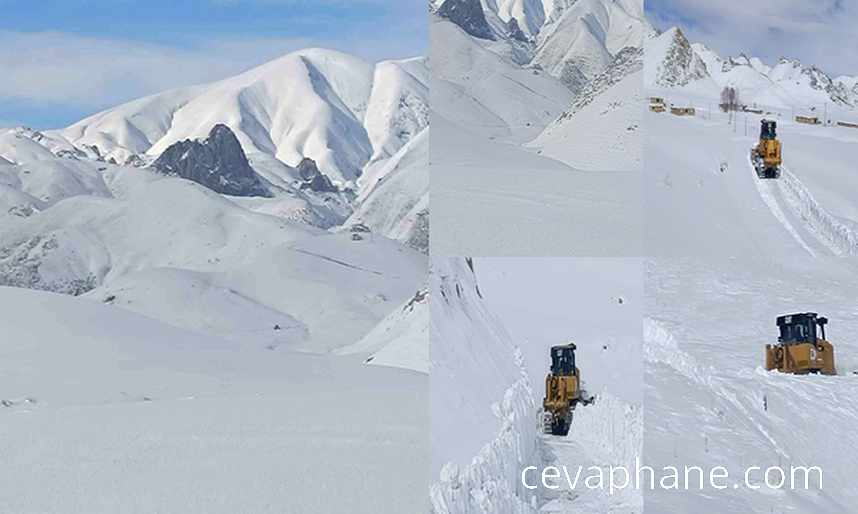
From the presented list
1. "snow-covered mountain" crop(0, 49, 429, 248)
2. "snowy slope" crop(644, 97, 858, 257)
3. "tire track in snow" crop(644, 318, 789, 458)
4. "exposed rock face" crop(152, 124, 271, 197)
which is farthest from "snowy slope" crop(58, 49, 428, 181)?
"tire track in snow" crop(644, 318, 789, 458)

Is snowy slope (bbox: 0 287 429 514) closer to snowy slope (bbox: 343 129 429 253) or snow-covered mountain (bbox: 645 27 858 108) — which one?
snow-covered mountain (bbox: 645 27 858 108)

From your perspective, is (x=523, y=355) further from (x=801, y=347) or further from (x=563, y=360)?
(x=801, y=347)

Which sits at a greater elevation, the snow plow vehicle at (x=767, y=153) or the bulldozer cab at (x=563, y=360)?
the snow plow vehicle at (x=767, y=153)

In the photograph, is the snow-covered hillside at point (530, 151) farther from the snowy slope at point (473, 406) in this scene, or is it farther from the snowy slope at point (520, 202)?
the snowy slope at point (473, 406)

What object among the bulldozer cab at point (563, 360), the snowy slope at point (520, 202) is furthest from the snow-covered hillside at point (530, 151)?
the bulldozer cab at point (563, 360)

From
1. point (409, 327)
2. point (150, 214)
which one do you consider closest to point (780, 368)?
point (409, 327)

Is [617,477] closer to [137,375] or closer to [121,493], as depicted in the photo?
[121,493]
